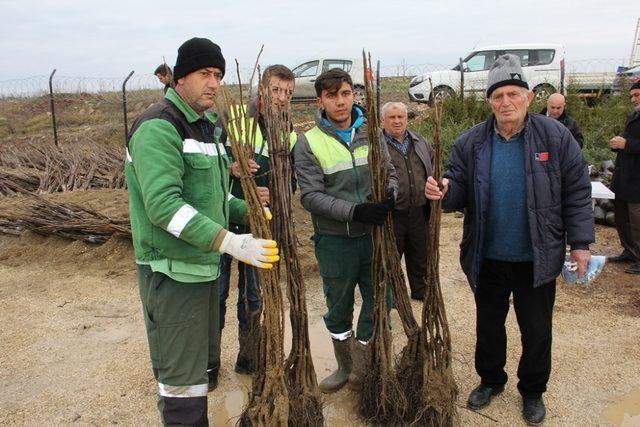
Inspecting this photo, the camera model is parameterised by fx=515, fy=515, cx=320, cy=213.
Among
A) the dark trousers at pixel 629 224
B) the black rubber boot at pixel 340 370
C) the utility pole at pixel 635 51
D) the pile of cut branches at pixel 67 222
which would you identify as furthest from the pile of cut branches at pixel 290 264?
the utility pole at pixel 635 51

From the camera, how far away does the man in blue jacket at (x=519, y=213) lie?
2.45 m

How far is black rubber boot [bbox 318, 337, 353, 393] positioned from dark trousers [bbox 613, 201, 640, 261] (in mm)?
3424

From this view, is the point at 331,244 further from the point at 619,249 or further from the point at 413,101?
the point at 413,101

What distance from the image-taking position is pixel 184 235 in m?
1.92

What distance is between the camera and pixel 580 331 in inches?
147

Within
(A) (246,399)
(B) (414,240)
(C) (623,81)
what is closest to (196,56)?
(A) (246,399)

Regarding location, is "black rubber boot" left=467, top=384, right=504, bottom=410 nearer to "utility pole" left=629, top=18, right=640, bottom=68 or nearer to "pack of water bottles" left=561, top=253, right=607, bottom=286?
"pack of water bottles" left=561, top=253, right=607, bottom=286

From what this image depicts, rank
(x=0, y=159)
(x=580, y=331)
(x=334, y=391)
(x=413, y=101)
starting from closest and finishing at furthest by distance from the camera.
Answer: (x=334, y=391) < (x=580, y=331) < (x=0, y=159) < (x=413, y=101)

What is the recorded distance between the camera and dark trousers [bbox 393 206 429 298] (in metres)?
4.11

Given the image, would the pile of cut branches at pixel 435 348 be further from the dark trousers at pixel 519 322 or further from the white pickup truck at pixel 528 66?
the white pickup truck at pixel 528 66

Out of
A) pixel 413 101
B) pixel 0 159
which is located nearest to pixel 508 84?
pixel 0 159

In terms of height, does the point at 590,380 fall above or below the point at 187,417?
below

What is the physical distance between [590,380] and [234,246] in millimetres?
2417

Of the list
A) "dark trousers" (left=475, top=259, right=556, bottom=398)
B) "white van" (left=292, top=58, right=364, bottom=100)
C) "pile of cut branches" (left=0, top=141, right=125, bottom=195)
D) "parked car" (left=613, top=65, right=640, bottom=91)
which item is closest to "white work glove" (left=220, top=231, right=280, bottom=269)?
"dark trousers" (left=475, top=259, right=556, bottom=398)
